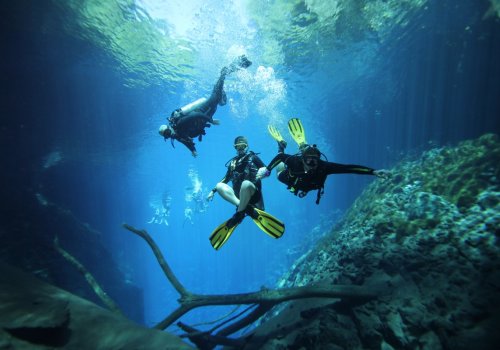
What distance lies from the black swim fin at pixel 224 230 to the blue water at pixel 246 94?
2057 mm

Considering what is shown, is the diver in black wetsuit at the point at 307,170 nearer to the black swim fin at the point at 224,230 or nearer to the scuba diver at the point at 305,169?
the scuba diver at the point at 305,169

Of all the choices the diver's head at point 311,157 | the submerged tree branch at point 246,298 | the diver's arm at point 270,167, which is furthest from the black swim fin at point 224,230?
the diver's head at point 311,157

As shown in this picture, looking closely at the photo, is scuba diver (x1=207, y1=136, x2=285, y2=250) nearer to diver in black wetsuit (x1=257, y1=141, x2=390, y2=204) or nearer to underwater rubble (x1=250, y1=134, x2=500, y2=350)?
diver in black wetsuit (x1=257, y1=141, x2=390, y2=204)

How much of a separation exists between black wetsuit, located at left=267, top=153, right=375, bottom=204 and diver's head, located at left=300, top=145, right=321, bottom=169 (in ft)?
0.26

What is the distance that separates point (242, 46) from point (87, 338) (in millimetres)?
16893

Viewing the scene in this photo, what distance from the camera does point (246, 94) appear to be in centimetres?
2261

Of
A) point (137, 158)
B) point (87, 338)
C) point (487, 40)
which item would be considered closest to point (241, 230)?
point (137, 158)

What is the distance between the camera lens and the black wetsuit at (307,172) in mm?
4785

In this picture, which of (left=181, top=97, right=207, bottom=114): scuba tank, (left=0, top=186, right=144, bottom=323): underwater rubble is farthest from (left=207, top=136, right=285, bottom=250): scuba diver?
(left=0, top=186, right=144, bottom=323): underwater rubble

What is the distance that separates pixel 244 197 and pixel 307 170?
4.55 feet

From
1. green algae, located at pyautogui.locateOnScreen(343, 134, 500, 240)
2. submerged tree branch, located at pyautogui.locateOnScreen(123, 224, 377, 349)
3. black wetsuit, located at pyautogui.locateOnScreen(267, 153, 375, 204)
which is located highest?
green algae, located at pyautogui.locateOnScreen(343, 134, 500, 240)

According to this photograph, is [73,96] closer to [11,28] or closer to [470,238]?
[11,28]

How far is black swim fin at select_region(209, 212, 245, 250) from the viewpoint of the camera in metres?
5.36

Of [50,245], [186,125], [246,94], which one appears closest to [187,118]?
[186,125]
